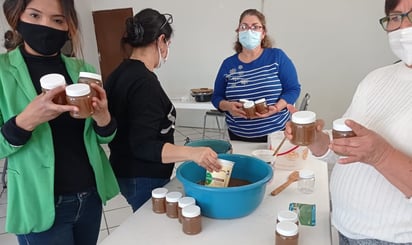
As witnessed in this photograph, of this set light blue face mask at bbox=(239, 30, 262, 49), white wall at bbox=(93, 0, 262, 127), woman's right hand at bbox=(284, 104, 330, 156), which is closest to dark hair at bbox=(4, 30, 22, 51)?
woman's right hand at bbox=(284, 104, 330, 156)

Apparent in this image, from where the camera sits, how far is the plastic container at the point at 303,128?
98 cm

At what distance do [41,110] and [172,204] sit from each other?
55 centimetres

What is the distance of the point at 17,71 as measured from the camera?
107 centimetres

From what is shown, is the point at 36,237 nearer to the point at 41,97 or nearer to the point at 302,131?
the point at 41,97

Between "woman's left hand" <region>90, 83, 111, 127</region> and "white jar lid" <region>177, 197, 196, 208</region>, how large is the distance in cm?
39

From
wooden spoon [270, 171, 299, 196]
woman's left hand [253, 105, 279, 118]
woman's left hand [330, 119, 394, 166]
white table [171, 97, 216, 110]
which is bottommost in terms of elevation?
white table [171, 97, 216, 110]

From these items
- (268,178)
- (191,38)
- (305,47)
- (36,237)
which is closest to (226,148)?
(268,178)

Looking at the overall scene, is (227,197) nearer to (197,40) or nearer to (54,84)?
(54,84)

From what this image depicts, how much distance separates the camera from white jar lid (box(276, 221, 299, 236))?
0.99m

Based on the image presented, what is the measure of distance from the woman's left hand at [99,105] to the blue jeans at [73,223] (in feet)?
0.92

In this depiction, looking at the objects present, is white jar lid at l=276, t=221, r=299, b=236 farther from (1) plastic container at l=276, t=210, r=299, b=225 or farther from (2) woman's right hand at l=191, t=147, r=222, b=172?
Answer: (2) woman's right hand at l=191, t=147, r=222, b=172

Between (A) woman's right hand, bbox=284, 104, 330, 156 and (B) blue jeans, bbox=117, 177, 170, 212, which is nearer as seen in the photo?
(A) woman's right hand, bbox=284, 104, 330, 156

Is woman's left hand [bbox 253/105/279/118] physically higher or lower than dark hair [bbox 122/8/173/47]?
lower

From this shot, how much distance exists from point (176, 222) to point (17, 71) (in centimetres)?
74
